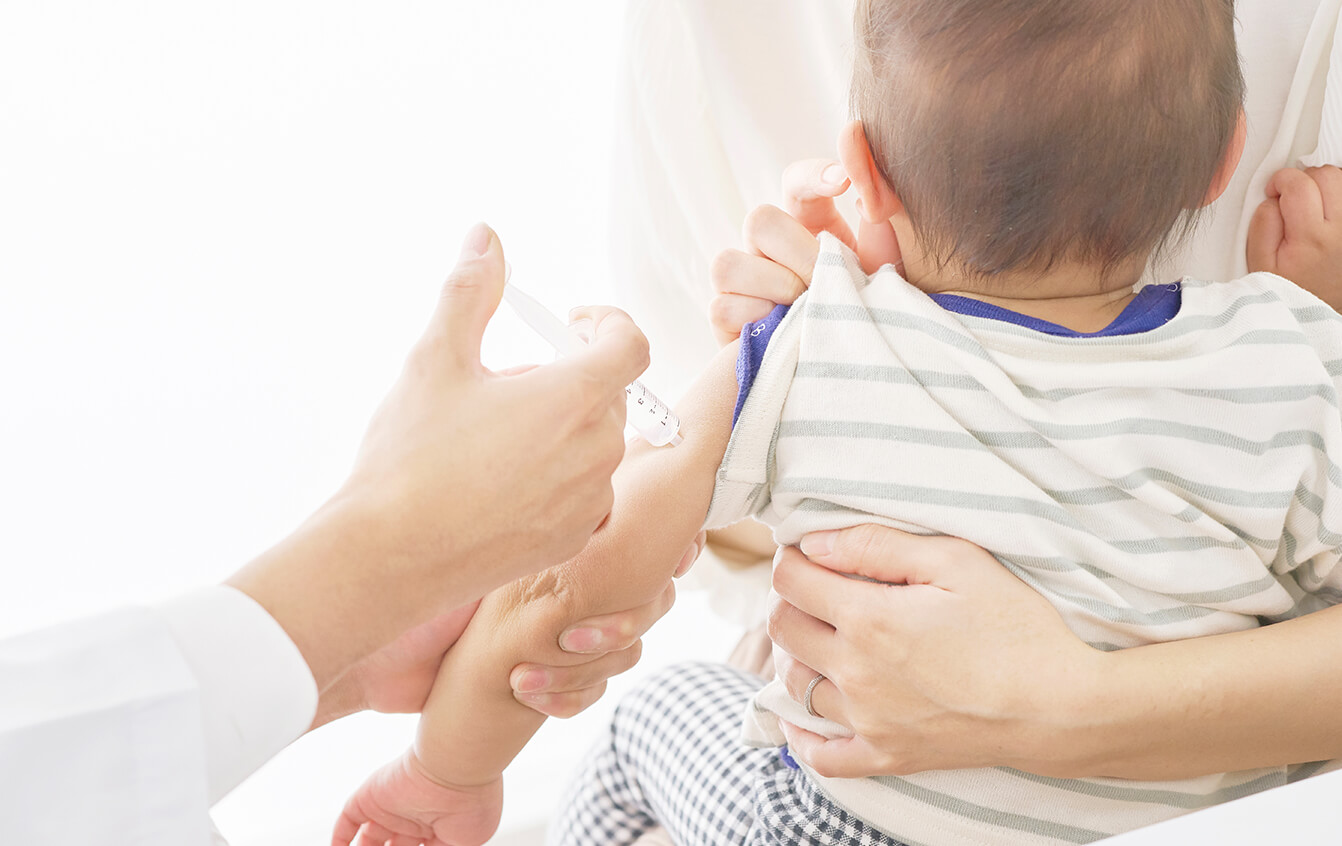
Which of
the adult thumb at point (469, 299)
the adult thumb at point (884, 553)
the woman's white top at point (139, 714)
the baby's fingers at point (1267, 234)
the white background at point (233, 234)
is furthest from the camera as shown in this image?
the white background at point (233, 234)

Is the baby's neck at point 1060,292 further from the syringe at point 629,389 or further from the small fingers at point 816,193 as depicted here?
the syringe at point 629,389

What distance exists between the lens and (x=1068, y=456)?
0.82m

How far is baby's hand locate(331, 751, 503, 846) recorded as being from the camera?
1.10 m

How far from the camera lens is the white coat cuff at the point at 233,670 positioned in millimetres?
615

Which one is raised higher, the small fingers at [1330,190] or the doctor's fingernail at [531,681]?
the small fingers at [1330,190]

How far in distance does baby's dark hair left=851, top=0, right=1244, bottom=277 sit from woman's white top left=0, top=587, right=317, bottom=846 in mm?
576

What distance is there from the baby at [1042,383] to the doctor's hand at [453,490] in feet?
0.52

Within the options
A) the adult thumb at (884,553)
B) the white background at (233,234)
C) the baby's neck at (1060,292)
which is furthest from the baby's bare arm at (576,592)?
the white background at (233,234)

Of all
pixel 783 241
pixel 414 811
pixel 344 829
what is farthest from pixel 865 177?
pixel 344 829

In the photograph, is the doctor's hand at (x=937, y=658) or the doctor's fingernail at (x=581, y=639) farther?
the doctor's fingernail at (x=581, y=639)

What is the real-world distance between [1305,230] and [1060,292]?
34 centimetres

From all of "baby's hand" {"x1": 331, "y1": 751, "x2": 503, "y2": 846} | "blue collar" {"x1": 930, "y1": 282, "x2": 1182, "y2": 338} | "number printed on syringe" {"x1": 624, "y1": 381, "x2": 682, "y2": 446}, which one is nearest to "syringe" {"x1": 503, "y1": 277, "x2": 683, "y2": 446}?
"number printed on syringe" {"x1": 624, "y1": 381, "x2": 682, "y2": 446}

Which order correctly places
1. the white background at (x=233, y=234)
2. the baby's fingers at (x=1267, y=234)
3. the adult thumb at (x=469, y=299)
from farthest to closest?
the white background at (x=233, y=234) → the baby's fingers at (x=1267, y=234) → the adult thumb at (x=469, y=299)

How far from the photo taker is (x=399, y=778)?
1.10m
